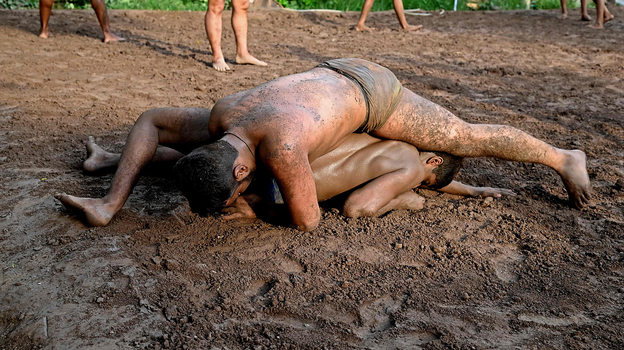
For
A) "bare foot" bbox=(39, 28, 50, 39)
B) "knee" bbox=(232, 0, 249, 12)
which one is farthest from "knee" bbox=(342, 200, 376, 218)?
"bare foot" bbox=(39, 28, 50, 39)

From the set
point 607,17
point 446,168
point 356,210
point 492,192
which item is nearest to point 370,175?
point 356,210

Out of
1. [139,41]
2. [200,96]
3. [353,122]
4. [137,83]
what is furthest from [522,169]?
[139,41]

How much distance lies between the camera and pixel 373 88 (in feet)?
9.91

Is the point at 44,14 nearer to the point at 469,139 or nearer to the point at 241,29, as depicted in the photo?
the point at 241,29

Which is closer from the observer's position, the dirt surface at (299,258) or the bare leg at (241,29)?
the dirt surface at (299,258)

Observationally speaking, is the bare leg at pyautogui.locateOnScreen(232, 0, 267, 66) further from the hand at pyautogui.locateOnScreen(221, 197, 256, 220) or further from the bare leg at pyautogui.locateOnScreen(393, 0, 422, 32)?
the hand at pyautogui.locateOnScreen(221, 197, 256, 220)

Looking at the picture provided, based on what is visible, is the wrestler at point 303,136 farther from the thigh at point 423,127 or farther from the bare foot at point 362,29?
the bare foot at point 362,29

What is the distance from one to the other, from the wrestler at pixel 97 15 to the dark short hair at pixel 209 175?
15.5 feet

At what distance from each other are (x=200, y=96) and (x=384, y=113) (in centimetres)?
243

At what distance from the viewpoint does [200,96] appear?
5.04m

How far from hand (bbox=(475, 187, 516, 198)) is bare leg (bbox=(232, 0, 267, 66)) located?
3240mm

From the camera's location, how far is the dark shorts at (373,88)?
3.01 metres

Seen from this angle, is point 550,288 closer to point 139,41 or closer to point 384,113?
point 384,113

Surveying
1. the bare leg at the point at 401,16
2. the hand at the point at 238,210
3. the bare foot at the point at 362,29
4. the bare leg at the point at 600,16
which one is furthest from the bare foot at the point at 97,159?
the bare leg at the point at 600,16
